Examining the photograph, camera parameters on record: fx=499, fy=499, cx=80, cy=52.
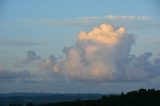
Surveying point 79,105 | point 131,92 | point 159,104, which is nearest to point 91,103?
point 79,105

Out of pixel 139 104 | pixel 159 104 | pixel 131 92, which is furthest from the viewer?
pixel 131 92

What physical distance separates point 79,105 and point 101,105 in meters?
9.28

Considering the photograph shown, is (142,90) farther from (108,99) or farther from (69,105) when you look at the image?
(69,105)

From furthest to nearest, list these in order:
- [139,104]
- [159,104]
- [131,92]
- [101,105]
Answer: [131,92]
[101,105]
[139,104]
[159,104]

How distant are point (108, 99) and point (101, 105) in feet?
15.7

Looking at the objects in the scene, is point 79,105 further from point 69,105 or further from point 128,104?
point 128,104

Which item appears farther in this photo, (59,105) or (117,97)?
(59,105)

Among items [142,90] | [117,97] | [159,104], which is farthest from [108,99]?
[159,104]

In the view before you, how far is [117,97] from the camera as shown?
518 feet

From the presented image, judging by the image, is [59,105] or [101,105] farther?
[59,105]

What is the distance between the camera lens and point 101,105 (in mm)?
154875

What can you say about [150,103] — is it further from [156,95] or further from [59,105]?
[59,105]

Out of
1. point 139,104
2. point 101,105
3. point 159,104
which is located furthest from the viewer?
point 101,105

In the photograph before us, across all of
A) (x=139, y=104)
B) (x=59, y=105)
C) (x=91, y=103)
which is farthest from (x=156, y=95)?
(x=59, y=105)
